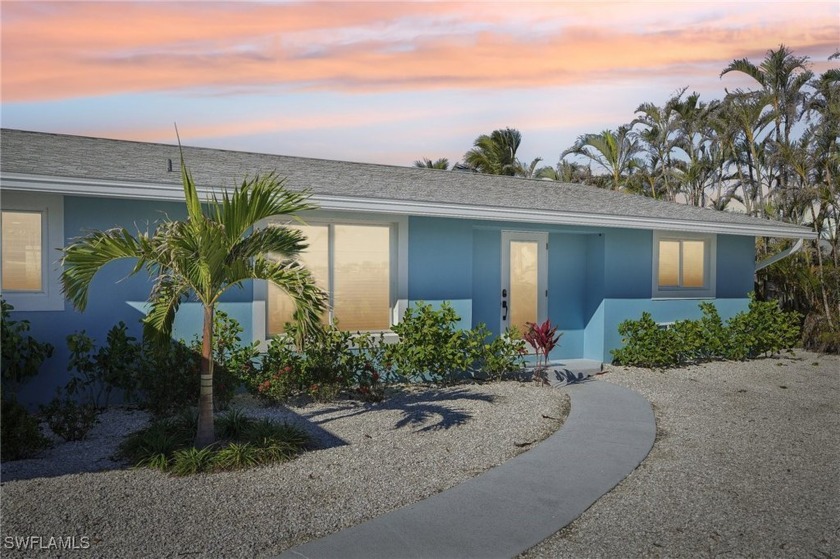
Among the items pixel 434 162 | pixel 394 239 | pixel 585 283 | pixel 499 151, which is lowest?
pixel 585 283

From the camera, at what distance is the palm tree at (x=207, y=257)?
551 cm

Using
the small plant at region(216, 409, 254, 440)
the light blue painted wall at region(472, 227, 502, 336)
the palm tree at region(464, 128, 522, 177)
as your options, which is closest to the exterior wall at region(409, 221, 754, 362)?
the light blue painted wall at region(472, 227, 502, 336)

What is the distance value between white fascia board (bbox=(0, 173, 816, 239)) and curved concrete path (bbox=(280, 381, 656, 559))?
147 inches

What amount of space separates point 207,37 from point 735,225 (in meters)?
9.34

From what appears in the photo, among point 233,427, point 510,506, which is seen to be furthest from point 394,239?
point 510,506

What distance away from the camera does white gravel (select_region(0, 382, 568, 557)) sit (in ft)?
13.5

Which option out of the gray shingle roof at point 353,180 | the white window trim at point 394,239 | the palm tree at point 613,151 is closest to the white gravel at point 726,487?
the gray shingle roof at point 353,180

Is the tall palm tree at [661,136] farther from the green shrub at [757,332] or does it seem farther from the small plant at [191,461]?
the small plant at [191,461]

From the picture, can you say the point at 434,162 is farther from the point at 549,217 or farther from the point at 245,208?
the point at 245,208

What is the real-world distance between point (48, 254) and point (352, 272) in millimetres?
3812

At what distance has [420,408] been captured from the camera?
7.88 m

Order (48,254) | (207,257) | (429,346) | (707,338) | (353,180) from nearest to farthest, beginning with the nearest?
(207,257) < (48,254) < (429,346) < (353,180) < (707,338)

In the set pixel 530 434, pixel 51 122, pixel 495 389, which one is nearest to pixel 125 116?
pixel 51 122

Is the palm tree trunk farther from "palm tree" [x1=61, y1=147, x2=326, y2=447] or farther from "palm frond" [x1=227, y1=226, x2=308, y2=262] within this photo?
"palm frond" [x1=227, y1=226, x2=308, y2=262]
